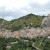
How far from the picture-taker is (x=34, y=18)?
368ft

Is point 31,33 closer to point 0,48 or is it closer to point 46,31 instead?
point 46,31

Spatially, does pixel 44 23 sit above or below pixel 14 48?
above

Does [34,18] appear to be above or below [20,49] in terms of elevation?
above

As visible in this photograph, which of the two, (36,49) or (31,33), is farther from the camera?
(31,33)

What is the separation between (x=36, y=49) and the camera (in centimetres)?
3088

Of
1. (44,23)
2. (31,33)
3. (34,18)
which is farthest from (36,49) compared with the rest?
(34,18)

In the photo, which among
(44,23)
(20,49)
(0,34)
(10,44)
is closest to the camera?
(20,49)

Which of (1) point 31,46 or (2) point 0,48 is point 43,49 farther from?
(2) point 0,48

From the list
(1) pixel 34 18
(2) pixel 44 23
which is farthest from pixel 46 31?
(1) pixel 34 18

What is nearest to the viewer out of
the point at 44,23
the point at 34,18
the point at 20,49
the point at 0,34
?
the point at 20,49

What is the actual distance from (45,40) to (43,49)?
3531 millimetres

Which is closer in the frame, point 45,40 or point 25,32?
point 45,40

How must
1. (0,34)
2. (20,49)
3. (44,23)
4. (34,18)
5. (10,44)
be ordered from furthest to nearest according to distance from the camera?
(34,18) < (44,23) < (0,34) < (10,44) < (20,49)

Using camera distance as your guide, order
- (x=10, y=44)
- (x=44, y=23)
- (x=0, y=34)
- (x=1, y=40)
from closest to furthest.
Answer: (x=10, y=44) → (x=1, y=40) → (x=0, y=34) → (x=44, y=23)
